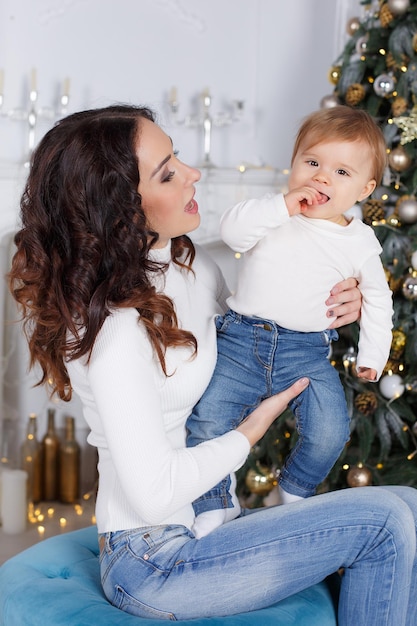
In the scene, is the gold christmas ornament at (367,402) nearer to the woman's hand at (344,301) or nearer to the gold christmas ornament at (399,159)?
the gold christmas ornament at (399,159)

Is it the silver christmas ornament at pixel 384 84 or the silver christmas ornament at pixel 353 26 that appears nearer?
the silver christmas ornament at pixel 384 84

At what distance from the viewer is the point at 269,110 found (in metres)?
4.06

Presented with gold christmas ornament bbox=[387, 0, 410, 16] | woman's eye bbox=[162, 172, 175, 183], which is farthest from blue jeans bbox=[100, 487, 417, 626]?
gold christmas ornament bbox=[387, 0, 410, 16]

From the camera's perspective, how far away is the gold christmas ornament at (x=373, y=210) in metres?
3.04

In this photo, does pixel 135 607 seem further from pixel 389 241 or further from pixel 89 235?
pixel 389 241

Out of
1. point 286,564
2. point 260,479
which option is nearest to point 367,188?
point 286,564

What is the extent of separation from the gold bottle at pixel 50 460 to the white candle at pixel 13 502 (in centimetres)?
37

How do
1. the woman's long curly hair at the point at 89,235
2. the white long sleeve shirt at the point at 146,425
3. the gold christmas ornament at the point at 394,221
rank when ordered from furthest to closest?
the gold christmas ornament at the point at 394,221 < the woman's long curly hair at the point at 89,235 < the white long sleeve shirt at the point at 146,425

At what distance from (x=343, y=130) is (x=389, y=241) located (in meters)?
1.15

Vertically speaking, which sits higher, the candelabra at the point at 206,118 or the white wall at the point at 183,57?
the white wall at the point at 183,57

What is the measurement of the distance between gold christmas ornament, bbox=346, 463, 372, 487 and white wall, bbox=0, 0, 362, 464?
1.43 m

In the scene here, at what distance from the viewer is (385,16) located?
3031mm

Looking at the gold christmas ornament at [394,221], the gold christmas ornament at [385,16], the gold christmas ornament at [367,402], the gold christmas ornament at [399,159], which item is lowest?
the gold christmas ornament at [367,402]

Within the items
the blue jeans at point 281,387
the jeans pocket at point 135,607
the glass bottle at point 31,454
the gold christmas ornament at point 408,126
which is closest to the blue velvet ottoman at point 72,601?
the jeans pocket at point 135,607
